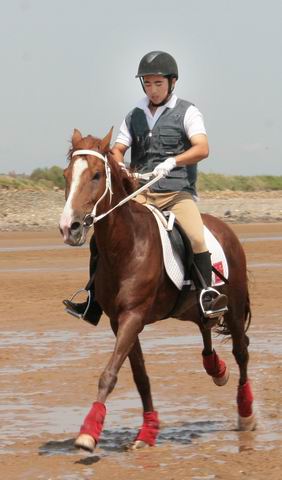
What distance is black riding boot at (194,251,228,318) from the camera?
31.5 feet

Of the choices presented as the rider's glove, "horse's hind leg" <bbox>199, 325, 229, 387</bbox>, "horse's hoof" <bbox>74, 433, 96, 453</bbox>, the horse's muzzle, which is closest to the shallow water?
"horse's hind leg" <bbox>199, 325, 229, 387</bbox>

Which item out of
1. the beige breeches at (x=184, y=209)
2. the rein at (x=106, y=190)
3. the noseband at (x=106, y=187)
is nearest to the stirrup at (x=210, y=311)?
the beige breeches at (x=184, y=209)

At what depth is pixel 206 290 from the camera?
9586 millimetres

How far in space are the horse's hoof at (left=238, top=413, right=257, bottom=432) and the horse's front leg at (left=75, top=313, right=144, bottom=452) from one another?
160 centimetres

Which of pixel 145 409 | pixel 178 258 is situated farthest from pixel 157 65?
pixel 145 409

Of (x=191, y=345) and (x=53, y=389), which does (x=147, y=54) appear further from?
(x=191, y=345)

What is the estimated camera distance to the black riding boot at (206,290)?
9.60m

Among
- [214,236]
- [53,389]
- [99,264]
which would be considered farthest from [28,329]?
[99,264]

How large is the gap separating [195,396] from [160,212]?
7.69ft

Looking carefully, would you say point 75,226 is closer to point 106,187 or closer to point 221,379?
point 106,187

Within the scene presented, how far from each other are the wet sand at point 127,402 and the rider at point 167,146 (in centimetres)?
106

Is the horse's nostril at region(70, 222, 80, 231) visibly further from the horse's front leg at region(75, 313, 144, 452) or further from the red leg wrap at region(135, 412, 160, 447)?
the red leg wrap at region(135, 412, 160, 447)

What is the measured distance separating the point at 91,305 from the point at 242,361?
1.85 meters

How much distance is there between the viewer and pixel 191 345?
14.3 metres
